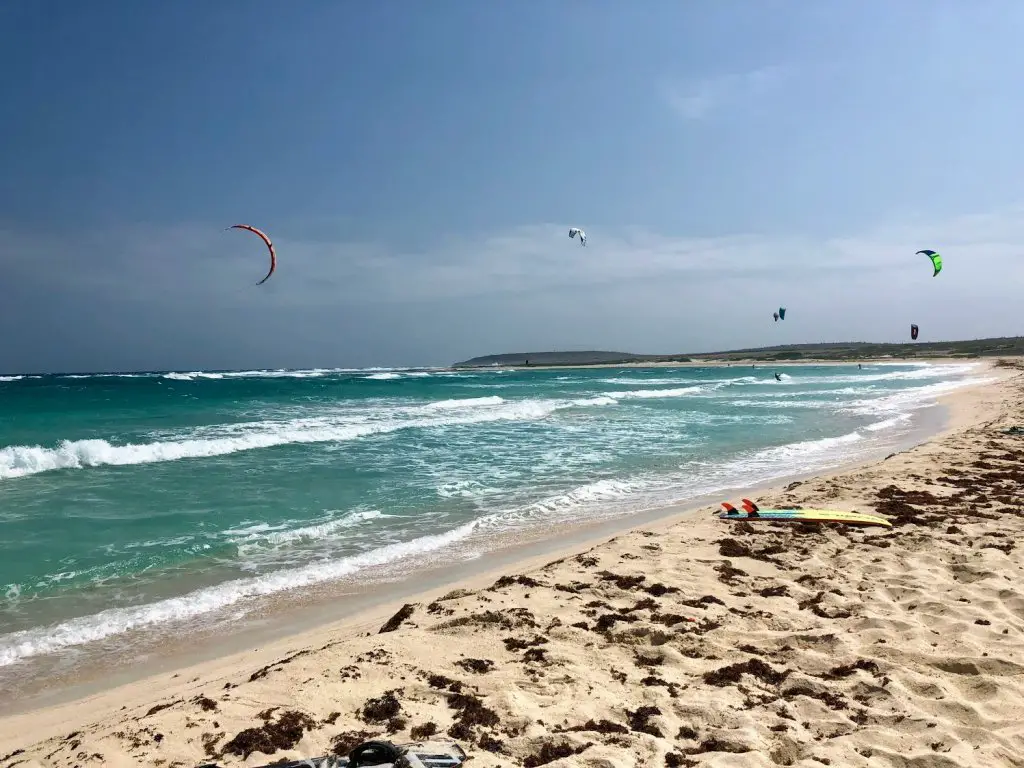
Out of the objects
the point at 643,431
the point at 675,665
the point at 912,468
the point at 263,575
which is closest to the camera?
the point at 675,665

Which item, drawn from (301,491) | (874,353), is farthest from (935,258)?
(874,353)

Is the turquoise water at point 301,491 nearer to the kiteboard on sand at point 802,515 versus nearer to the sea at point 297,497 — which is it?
the sea at point 297,497

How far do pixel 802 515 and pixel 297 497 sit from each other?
7.40m

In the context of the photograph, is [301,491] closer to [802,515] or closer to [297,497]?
[297,497]

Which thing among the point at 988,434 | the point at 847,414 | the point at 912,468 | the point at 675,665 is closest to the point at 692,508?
the point at 912,468

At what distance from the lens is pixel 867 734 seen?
120 inches

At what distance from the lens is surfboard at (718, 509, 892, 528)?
22.6ft

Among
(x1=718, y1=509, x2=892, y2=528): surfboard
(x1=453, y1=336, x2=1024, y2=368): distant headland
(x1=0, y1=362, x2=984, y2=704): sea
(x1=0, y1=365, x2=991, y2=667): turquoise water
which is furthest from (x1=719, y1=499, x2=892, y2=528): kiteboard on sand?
(x1=453, y1=336, x2=1024, y2=368): distant headland

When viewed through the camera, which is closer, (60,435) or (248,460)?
(248,460)

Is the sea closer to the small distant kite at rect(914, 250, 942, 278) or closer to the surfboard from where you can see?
the surfboard

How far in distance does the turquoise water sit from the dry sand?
63.2 inches

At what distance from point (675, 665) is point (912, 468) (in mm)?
8143

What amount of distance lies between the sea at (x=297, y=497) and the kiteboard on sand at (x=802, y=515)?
1497mm

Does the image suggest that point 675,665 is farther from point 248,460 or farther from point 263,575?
point 248,460
